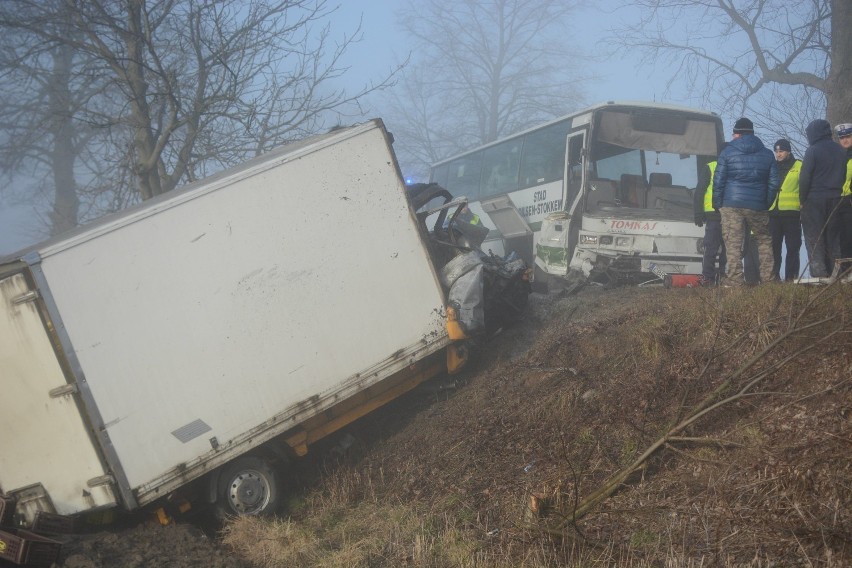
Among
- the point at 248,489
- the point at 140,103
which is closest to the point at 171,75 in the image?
the point at 140,103

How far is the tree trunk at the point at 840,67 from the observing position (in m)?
Result: 10.7

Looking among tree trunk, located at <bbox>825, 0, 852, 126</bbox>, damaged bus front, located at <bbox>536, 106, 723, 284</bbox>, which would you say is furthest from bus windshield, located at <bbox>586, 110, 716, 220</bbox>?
tree trunk, located at <bbox>825, 0, 852, 126</bbox>

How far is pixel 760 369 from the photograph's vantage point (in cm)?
465

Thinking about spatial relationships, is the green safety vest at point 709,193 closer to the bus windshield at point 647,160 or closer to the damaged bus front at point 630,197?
the damaged bus front at point 630,197

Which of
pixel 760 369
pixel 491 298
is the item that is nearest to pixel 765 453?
pixel 760 369

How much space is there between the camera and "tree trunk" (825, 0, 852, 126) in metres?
10.7

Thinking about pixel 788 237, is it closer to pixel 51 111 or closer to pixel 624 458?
pixel 624 458

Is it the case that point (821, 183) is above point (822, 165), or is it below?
below

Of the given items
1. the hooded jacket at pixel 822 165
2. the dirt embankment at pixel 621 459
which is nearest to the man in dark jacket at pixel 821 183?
the hooded jacket at pixel 822 165

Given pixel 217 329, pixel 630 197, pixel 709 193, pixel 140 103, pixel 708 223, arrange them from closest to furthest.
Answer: pixel 217 329 < pixel 709 193 < pixel 708 223 < pixel 140 103 < pixel 630 197

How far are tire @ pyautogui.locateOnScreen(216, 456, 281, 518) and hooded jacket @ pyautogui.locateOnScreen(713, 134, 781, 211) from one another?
220 inches

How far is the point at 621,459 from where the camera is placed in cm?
464

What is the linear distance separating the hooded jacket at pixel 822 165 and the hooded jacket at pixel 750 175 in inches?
12.4

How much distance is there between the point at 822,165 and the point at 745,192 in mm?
748
